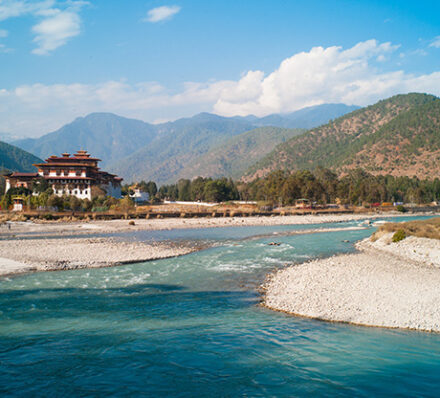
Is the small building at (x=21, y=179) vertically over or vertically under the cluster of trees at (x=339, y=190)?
over

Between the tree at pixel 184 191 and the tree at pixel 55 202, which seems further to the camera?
the tree at pixel 184 191

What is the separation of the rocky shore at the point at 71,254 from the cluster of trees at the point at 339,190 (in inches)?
3154

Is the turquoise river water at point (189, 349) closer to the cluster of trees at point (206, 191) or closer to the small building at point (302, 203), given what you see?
the small building at point (302, 203)

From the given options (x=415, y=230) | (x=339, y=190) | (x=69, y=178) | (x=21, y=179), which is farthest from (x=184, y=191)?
(x=415, y=230)

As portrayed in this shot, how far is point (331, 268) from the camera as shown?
79.5ft

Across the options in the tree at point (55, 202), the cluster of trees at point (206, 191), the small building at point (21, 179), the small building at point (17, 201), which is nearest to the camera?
the tree at point (55, 202)

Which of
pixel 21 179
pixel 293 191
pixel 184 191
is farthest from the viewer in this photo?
pixel 184 191

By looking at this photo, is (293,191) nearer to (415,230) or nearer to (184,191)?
(184,191)

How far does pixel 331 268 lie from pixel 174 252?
49.5 feet

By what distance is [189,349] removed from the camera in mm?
12688

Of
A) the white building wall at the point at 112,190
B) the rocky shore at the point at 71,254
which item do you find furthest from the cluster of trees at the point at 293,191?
the rocky shore at the point at 71,254

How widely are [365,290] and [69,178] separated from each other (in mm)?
104142

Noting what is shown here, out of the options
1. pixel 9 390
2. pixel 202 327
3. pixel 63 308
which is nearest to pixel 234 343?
pixel 202 327

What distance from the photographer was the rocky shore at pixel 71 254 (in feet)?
88.3
